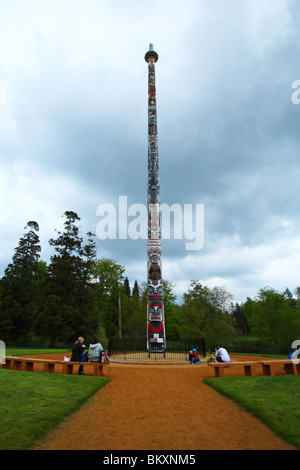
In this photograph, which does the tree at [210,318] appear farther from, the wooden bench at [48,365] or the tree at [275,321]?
the wooden bench at [48,365]

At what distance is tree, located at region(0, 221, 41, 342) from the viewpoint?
38812 millimetres

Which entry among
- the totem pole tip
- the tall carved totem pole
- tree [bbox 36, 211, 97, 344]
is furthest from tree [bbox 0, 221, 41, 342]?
the totem pole tip

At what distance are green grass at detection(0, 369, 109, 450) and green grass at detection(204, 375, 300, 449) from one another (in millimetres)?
4378

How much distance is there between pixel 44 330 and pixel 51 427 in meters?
32.5

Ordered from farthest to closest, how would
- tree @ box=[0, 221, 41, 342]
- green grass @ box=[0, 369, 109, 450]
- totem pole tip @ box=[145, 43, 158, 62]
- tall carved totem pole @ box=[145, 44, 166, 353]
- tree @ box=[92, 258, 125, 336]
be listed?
tree @ box=[92, 258, 125, 336] → tree @ box=[0, 221, 41, 342] → totem pole tip @ box=[145, 43, 158, 62] → tall carved totem pole @ box=[145, 44, 166, 353] → green grass @ box=[0, 369, 109, 450]

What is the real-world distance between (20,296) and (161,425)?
131ft

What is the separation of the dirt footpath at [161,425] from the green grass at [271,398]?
19 cm

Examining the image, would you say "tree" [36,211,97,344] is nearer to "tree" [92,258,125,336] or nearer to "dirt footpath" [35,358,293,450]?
"tree" [92,258,125,336]

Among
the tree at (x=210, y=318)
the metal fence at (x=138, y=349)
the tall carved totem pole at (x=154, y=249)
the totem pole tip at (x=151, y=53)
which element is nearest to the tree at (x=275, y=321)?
the tree at (x=210, y=318)

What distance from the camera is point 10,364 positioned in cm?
1406

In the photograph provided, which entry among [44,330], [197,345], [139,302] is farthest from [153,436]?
[139,302]

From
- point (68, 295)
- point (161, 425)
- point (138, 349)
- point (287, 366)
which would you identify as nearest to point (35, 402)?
point (161, 425)

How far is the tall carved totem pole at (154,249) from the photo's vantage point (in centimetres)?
2239
